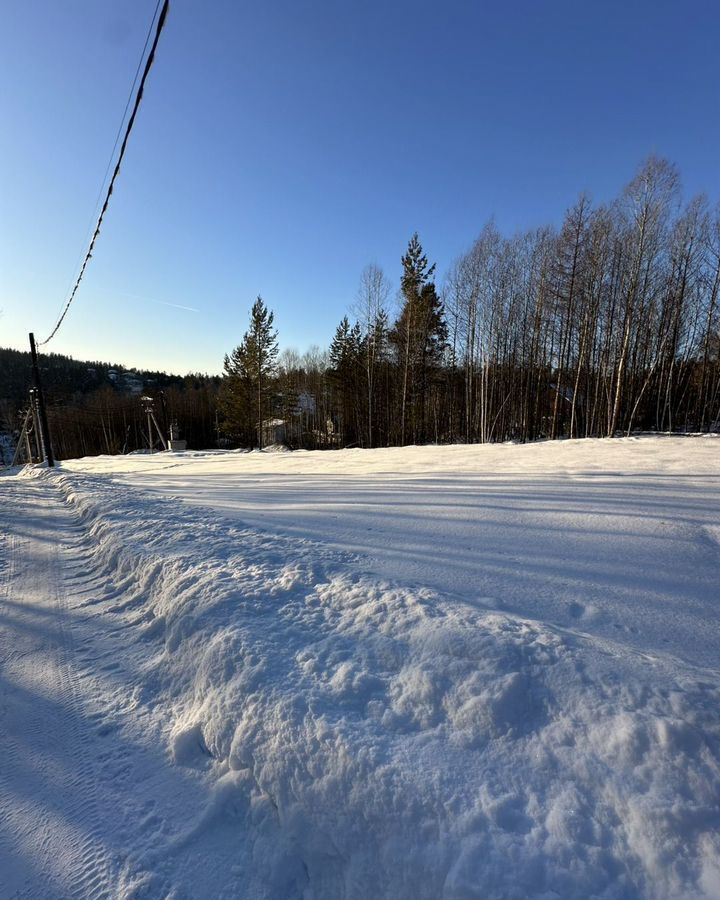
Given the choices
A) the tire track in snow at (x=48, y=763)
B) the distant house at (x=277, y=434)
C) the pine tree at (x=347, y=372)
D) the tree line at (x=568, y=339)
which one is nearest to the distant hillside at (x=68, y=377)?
the distant house at (x=277, y=434)

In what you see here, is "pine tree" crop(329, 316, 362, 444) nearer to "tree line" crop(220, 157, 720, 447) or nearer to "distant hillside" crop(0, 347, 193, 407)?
"tree line" crop(220, 157, 720, 447)

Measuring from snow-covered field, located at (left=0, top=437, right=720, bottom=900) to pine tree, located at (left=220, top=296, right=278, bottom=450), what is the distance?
88.2ft

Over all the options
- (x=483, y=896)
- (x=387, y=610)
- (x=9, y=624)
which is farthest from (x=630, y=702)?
(x=9, y=624)

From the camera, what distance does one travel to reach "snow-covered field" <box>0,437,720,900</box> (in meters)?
1.50

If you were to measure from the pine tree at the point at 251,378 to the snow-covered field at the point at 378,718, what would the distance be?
26880mm

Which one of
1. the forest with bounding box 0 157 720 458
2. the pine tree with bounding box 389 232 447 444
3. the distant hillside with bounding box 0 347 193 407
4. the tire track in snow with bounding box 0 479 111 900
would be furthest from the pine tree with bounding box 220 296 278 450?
the distant hillside with bounding box 0 347 193 407

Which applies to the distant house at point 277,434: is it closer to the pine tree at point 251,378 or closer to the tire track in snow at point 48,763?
the pine tree at point 251,378

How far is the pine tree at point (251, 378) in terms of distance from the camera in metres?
31.7

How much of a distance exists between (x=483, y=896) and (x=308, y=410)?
1831 inches

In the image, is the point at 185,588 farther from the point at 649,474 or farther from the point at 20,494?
the point at 20,494

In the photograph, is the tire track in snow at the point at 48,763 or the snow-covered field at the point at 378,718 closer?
the snow-covered field at the point at 378,718

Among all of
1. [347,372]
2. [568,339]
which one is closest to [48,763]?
[568,339]

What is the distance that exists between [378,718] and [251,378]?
3326 cm

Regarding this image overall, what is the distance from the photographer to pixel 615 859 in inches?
54.5
